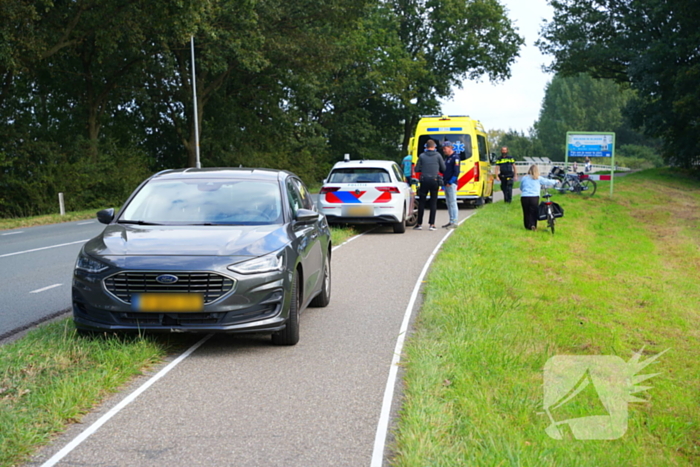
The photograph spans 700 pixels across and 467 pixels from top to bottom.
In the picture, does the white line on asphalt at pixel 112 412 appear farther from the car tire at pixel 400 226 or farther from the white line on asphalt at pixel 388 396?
the car tire at pixel 400 226

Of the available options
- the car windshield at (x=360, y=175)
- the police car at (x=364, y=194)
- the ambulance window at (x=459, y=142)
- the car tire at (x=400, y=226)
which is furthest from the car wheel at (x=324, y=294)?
the ambulance window at (x=459, y=142)

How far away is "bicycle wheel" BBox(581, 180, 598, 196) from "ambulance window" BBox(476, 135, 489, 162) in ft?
16.6

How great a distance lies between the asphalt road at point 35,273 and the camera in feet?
26.7

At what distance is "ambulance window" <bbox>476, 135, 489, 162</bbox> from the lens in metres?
24.4

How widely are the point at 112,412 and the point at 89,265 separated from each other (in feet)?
5.56

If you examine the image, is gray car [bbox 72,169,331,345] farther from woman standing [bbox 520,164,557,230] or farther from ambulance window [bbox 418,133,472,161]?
ambulance window [bbox 418,133,472,161]

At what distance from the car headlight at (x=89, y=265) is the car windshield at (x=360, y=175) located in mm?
10362

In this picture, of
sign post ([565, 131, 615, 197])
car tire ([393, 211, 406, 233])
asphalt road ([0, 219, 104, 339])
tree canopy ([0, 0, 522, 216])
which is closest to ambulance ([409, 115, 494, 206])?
sign post ([565, 131, 615, 197])

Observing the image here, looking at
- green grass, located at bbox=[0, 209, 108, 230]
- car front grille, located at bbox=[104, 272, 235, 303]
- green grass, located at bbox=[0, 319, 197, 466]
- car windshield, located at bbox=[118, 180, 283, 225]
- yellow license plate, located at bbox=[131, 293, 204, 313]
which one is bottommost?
green grass, located at bbox=[0, 209, 108, 230]

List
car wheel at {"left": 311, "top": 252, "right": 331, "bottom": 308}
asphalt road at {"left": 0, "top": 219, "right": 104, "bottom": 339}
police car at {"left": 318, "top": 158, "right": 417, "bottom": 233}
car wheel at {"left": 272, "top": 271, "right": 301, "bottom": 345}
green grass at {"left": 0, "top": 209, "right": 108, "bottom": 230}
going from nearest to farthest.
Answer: car wheel at {"left": 272, "top": 271, "right": 301, "bottom": 345} → asphalt road at {"left": 0, "top": 219, "right": 104, "bottom": 339} → car wheel at {"left": 311, "top": 252, "right": 331, "bottom": 308} → police car at {"left": 318, "top": 158, "right": 417, "bottom": 233} → green grass at {"left": 0, "top": 209, "right": 108, "bottom": 230}

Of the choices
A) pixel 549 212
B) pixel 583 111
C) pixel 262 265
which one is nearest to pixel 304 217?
pixel 262 265

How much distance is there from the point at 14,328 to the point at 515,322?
16.5ft

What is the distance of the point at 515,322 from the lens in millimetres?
7980

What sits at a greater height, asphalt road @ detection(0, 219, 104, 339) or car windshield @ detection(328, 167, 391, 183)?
car windshield @ detection(328, 167, 391, 183)
